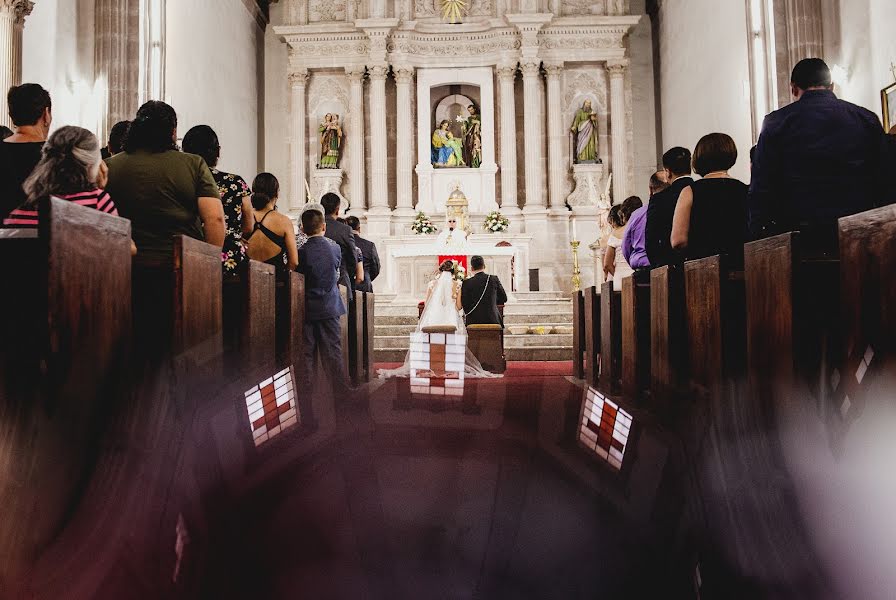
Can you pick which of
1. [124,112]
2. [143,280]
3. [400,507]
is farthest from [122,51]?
[400,507]

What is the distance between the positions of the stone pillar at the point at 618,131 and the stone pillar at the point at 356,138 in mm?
4866

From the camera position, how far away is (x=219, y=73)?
13484 millimetres


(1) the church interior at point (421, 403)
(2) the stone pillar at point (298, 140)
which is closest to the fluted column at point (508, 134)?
(2) the stone pillar at point (298, 140)

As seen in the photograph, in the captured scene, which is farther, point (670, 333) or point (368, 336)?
point (368, 336)

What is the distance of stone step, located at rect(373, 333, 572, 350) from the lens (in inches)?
404

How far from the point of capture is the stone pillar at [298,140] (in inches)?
608

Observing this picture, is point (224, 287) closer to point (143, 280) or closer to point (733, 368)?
point (143, 280)

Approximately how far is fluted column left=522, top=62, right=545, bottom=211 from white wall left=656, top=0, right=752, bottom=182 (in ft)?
8.11

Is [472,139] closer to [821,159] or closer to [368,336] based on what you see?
[368,336]

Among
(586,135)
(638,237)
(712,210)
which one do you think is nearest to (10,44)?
(638,237)

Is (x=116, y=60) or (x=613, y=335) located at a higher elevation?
(x=116, y=60)

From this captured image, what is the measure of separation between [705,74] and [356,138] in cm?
656

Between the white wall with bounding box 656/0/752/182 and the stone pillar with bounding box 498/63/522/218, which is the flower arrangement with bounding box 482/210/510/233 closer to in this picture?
the stone pillar with bounding box 498/63/522/218

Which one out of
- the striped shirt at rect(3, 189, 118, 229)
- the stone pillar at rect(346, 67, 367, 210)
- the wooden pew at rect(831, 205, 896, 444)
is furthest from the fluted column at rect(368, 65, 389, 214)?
the wooden pew at rect(831, 205, 896, 444)
